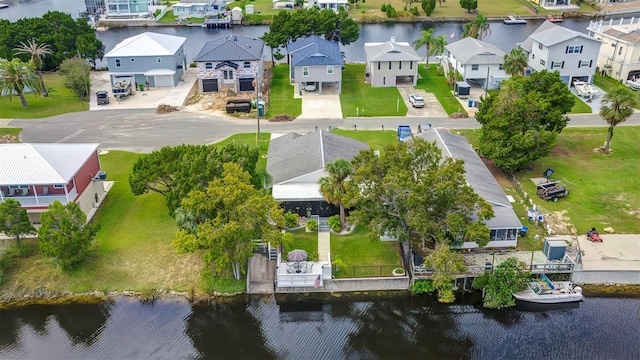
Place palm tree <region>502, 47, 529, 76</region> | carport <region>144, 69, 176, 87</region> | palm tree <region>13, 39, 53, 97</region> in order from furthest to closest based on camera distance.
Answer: carport <region>144, 69, 176, 87</region>
palm tree <region>13, 39, 53, 97</region>
palm tree <region>502, 47, 529, 76</region>

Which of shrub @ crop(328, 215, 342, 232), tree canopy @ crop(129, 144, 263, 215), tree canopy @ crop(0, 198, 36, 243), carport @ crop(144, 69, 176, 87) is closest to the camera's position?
tree canopy @ crop(0, 198, 36, 243)

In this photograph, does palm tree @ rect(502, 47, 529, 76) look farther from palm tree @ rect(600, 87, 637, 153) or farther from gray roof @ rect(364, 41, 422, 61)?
palm tree @ rect(600, 87, 637, 153)

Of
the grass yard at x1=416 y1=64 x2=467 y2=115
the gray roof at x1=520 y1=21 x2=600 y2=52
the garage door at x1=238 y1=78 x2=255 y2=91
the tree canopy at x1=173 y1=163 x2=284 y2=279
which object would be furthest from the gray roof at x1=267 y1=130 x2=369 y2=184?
the gray roof at x1=520 y1=21 x2=600 y2=52

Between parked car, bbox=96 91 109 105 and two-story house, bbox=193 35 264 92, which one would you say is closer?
parked car, bbox=96 91 109 105

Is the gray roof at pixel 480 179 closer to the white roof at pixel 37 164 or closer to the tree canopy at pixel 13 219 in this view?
the white roof at pixel 37 164

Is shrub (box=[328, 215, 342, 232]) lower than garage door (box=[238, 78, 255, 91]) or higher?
lower

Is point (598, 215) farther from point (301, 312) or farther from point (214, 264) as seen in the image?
point (214, 264)

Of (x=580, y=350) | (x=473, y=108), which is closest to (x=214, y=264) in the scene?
(x=580, y=350)
